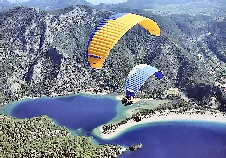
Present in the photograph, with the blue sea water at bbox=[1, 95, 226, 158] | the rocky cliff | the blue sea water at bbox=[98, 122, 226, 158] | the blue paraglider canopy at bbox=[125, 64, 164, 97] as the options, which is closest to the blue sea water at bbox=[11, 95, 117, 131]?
the blue sea water at bbox=[1, 95, 226, 158]

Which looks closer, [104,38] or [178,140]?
[104,38]

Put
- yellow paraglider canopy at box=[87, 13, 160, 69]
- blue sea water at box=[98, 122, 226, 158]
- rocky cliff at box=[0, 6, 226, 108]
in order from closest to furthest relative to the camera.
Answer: yellow paraglider canopy at box=[87, 13, 160, 69] < blue sea water at box=[98, 122, 226, 158] < rocky cliff at box=[0, 6, 226, 108]

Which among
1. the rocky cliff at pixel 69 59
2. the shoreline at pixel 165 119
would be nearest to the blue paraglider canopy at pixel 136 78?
the shoreline at pixel 165 119

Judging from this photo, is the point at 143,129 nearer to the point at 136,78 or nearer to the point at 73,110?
the point at 73,110

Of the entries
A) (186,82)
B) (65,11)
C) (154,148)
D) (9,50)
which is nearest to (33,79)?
(9,50)

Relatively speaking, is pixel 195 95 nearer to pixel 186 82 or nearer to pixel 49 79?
pixel 186 82

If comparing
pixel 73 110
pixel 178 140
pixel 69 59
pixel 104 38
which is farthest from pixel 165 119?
pixel 104 38

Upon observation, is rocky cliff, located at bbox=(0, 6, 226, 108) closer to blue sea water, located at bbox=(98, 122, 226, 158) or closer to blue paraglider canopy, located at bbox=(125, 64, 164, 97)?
blue sea water, located at bbox=(98, 122, 226, 158)

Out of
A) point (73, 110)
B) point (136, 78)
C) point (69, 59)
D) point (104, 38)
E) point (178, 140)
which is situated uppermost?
point (104, 38)

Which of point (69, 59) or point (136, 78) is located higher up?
point (136, 78)
